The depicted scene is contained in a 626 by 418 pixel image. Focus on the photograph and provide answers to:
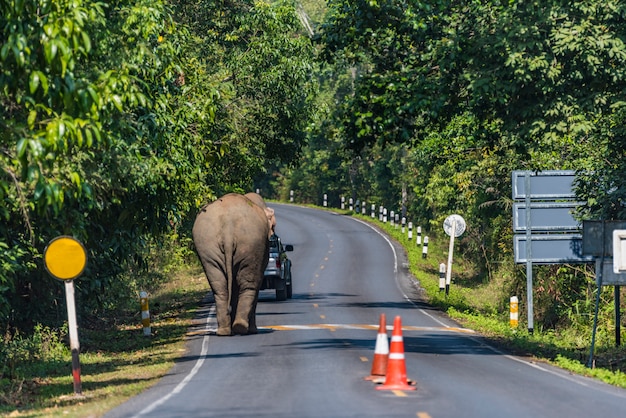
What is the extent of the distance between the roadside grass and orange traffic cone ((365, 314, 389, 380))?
3.29 m

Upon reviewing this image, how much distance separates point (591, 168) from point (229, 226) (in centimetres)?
805

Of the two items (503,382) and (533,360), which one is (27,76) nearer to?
(503,382)

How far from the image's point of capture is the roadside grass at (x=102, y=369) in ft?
51.6

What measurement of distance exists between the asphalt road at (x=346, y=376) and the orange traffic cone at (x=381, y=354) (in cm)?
35

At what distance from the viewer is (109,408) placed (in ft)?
47.6

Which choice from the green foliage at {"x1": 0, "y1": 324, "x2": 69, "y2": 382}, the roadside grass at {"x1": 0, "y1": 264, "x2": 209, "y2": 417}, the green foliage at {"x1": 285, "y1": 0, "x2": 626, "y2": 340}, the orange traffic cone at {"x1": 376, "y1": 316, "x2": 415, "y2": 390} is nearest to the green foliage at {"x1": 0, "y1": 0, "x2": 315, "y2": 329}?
the green foliage at {"x1": 0, "y1": 324, "x2": 69, "y2": 382}

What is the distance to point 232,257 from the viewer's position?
25.7 metres

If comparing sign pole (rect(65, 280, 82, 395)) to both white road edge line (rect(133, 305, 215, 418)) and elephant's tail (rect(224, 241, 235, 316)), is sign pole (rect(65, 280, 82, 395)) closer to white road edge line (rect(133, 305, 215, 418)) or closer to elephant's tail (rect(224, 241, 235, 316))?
white road edge line (rect(133, 305, 215, 418))

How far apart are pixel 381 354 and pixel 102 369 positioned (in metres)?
6.40

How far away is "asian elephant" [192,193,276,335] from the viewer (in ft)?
83.4

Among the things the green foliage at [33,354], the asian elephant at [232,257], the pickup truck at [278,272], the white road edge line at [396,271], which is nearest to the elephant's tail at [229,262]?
the asian elephant at [232,257]

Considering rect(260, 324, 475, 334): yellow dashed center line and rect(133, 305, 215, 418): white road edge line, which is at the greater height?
rect(260, 324, 475, 334): yellow dashed center line

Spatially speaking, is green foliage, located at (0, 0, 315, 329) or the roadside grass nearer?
green foliage, located at (0, 0, 315, 329)

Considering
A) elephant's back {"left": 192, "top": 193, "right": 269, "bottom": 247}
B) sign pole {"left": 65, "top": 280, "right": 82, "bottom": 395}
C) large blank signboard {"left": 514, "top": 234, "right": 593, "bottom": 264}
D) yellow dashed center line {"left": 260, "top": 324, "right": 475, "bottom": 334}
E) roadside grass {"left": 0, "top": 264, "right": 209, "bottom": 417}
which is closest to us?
roadside grass {"left": 0, "top": 264, "right": 209, "bottom": 417}
